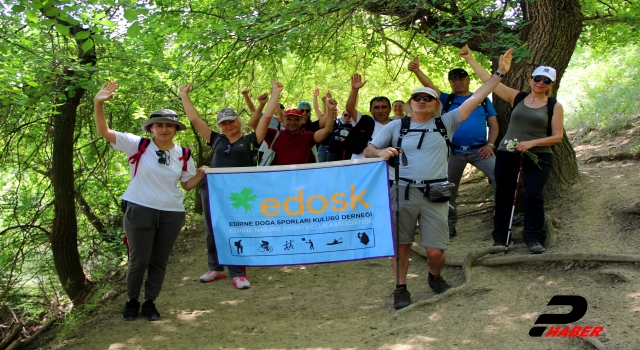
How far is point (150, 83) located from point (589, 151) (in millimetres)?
7777

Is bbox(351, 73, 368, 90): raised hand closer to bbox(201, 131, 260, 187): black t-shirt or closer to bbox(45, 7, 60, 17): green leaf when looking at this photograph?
bbox(201, 131, 260, 187): black t-shirt

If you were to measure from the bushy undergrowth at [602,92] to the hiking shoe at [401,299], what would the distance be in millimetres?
7351

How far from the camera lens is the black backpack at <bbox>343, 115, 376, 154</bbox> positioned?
7.42 meters

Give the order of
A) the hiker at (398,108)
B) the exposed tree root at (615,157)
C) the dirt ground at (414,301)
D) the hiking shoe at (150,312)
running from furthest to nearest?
the exposed tree root at (615,157) < the hiker at (398,108) < the hiking shoe at (150,312) < the dirt ground at (414,301)

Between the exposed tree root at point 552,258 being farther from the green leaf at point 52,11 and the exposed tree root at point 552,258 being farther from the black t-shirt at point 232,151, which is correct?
the green leaf at point 52,11

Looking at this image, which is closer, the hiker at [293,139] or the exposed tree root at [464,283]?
the exposed tree root at [464,283]

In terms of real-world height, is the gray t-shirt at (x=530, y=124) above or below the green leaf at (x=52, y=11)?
below

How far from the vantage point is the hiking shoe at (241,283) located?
22.2 ft

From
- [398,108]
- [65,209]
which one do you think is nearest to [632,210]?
[398,108]

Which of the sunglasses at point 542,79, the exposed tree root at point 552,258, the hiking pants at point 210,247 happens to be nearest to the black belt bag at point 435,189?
the exposed tree root at point 552,258

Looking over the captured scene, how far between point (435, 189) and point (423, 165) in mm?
250

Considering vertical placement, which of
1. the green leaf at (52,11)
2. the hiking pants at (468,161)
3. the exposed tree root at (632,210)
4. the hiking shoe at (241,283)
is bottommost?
the hiking shoe at (241,283)

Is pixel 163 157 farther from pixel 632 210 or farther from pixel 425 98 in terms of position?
pixel 632 210

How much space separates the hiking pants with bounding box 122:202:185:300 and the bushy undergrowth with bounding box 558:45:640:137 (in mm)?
8897
